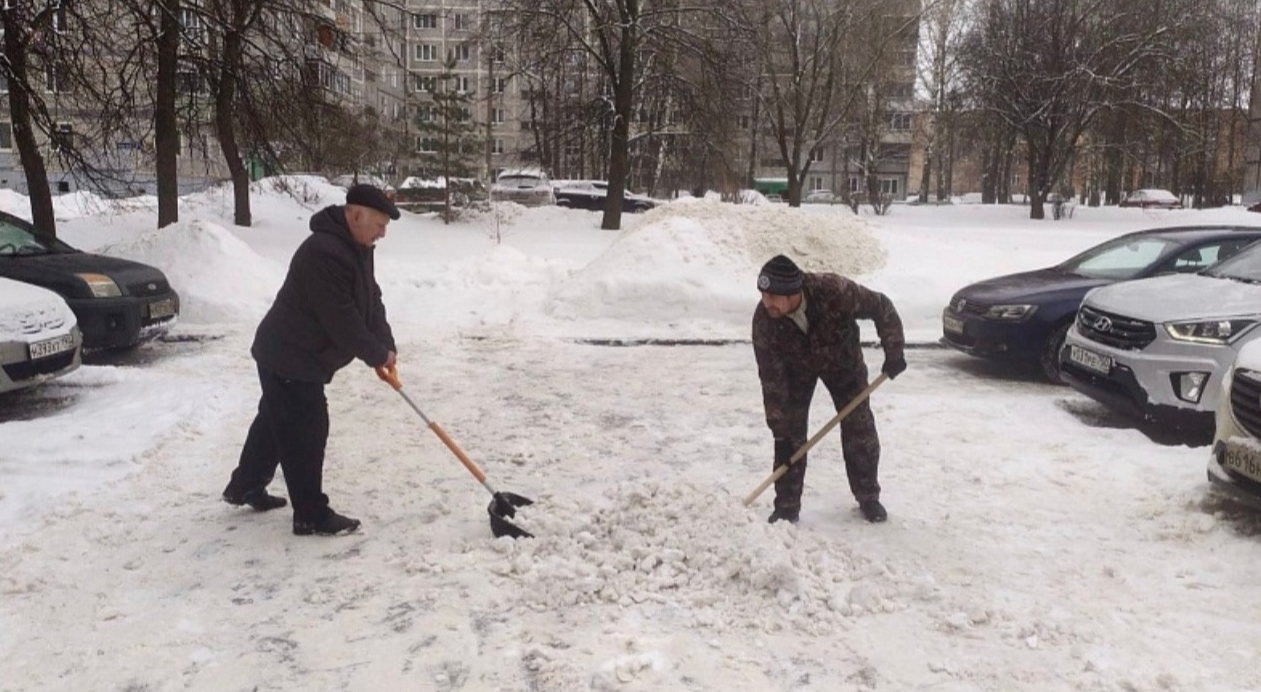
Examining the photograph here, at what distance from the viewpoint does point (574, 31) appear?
23.4 m

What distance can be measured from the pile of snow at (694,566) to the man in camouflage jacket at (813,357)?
0.54 meters

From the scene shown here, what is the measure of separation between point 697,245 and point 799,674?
→ 10256 millimetres

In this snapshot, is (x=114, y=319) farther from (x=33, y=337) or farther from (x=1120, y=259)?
(x=1120, y=259)

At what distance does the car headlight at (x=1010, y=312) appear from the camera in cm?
886

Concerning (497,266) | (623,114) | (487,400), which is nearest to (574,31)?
(623,114)

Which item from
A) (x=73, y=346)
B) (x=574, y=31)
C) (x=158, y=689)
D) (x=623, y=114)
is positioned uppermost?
(x=574, y=31)

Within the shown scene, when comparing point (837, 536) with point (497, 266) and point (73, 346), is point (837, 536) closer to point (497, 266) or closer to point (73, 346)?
point (73, 346)

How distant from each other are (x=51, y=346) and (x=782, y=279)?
5.74 metres

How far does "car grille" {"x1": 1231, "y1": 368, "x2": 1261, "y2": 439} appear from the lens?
474 cm

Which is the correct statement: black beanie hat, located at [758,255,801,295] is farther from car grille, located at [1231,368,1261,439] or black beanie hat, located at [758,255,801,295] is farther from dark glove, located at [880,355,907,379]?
car grille, located at [1231,368,1261,439]

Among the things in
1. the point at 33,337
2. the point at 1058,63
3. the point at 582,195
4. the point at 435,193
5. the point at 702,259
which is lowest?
the point at 33,337

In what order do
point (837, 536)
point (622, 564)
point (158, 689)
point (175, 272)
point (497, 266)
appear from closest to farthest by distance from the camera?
point (158, 689) → point (622, 564) → point (837, 536) → point (175, 272) → point (497, 266)

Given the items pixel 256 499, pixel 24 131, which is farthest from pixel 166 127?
pixel 256 499

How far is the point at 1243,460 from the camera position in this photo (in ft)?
15.5
